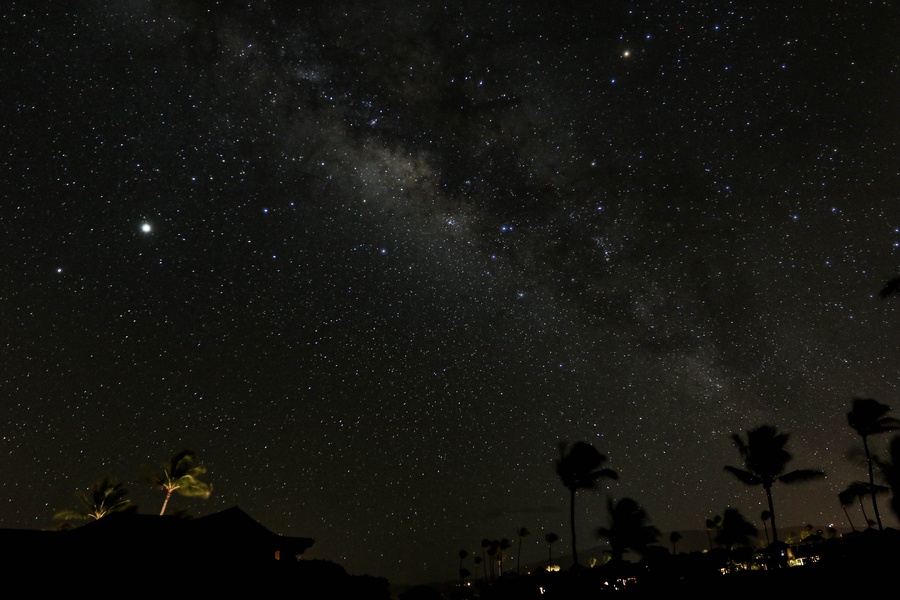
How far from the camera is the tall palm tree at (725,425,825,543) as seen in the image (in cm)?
4059

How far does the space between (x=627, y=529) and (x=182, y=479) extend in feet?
141

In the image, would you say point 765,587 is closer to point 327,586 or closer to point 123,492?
point 327,586

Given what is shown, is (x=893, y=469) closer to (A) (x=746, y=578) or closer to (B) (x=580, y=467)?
(B) (x=580, y=467)

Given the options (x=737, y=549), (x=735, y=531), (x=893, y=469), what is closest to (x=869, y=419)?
(x=893, y=469)

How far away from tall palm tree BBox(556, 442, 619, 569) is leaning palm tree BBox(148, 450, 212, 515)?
32.7 metres

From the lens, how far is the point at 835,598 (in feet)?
51.3

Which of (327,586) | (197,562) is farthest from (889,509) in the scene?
(197,562)

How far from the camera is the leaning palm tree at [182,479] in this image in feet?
158

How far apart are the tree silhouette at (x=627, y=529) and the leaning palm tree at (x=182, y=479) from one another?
39.1 metres

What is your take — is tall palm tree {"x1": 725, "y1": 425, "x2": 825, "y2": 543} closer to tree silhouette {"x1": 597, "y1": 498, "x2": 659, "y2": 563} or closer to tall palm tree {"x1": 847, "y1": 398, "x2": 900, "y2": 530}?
tall palm tree {"x1": 847, "y1": 398, "x2": 900, "y2": 530}

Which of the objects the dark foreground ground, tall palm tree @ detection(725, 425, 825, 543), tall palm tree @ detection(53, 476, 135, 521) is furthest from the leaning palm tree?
tall palm tree @ detection(725, 425, 825, 543)

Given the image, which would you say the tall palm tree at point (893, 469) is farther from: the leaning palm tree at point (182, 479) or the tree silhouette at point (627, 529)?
the leaning palm tree at point (182, 479)

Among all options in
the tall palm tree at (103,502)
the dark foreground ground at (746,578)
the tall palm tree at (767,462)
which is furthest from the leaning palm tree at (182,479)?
the tall palm tree at (767,462)

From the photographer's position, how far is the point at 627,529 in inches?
2104
